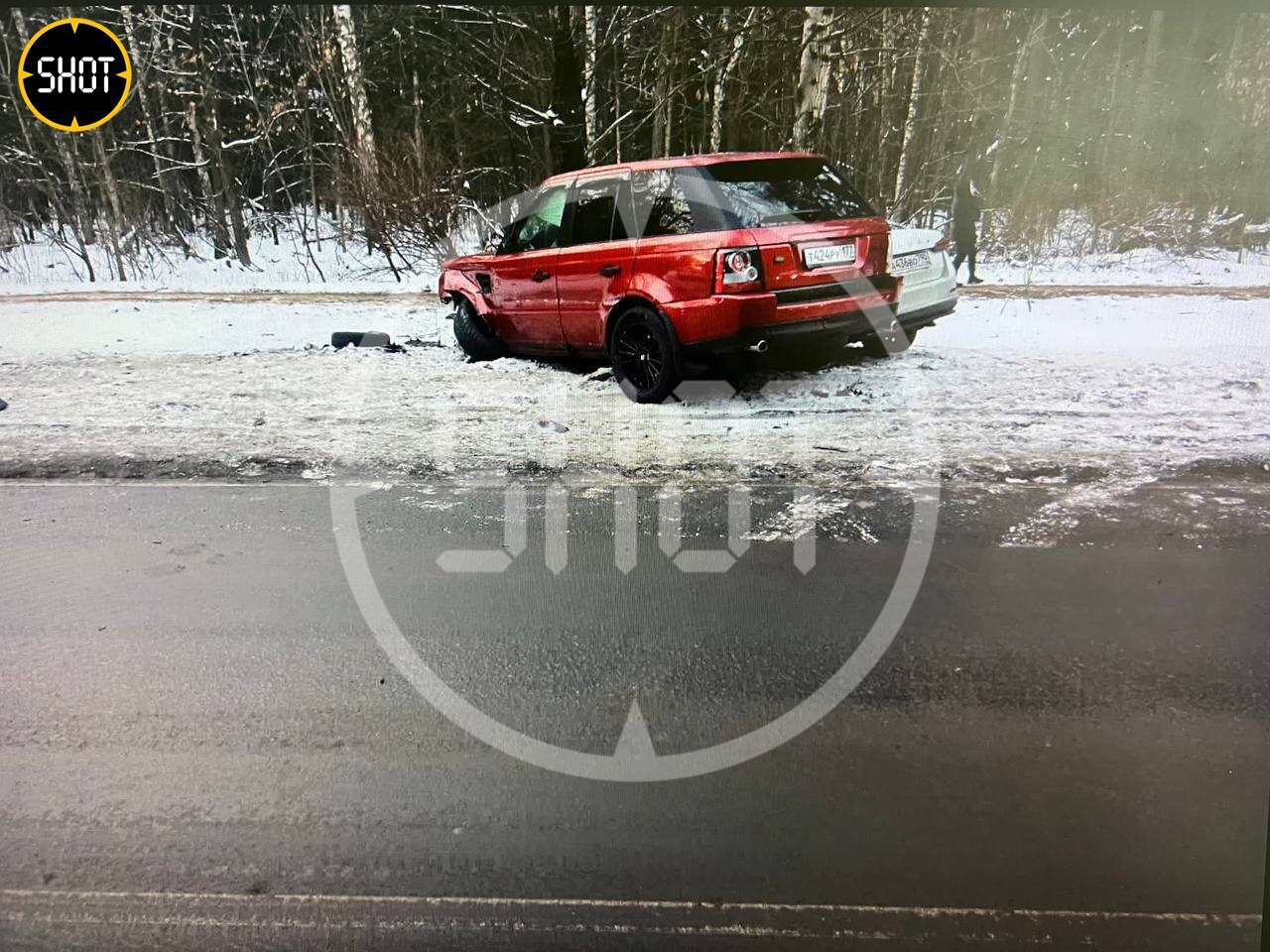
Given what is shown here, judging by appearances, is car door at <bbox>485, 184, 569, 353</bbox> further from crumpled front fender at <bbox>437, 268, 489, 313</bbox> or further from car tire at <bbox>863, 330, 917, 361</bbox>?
car tire at <bbox>863, 330, 917, 361</bbox>

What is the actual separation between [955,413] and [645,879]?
8.28 ft

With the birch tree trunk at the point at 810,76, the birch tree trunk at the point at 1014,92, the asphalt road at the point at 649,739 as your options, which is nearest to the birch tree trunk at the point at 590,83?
the birch tree trunk at the point at 810,76

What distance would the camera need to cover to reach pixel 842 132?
2.44 metres

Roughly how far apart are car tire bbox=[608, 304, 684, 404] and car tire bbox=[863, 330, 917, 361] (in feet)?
2.44

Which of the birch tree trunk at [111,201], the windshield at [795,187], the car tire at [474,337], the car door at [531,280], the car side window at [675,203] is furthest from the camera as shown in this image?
the car tire at [474,337]

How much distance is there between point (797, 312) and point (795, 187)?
416 millimetres

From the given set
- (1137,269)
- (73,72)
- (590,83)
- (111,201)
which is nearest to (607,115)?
(590,83)

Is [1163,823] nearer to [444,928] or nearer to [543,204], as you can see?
A: [444,928]

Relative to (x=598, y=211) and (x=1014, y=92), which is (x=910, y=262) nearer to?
(x=1014, y=92)

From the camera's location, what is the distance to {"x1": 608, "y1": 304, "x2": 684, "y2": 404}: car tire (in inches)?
116

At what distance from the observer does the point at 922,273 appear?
2.63 metres

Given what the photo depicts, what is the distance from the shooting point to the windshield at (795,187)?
8.08ft

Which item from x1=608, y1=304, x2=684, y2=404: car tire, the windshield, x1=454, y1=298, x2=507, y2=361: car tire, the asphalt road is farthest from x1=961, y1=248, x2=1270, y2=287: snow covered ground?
x1=454, y1=298, x2=507, y2=361: car tire
